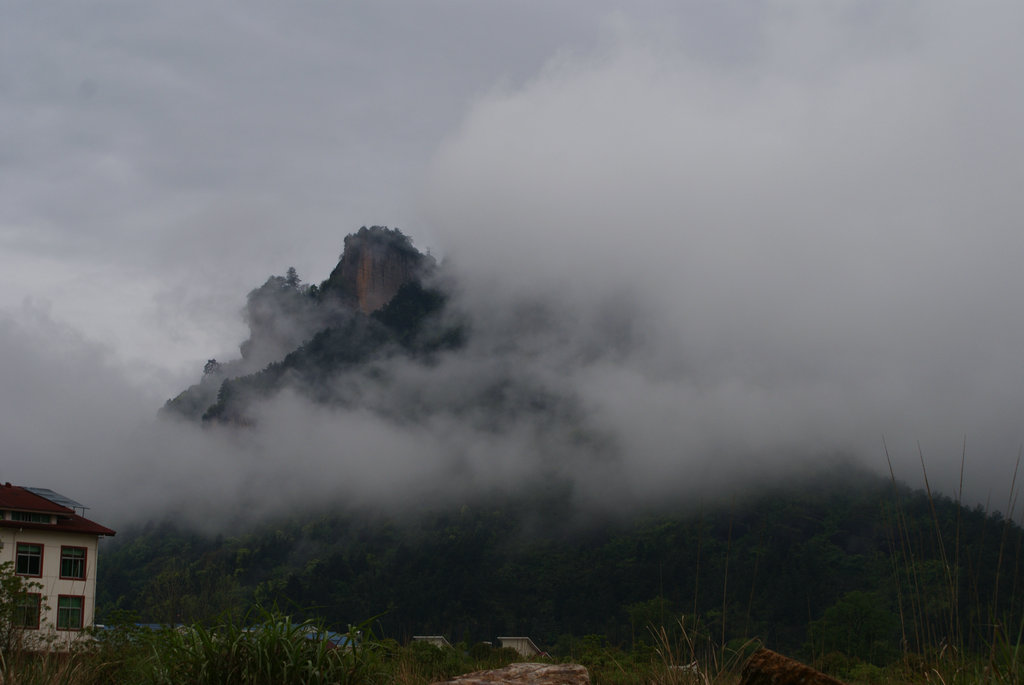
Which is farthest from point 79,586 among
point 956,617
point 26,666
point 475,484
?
point 475,484

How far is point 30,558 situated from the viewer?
39250 mm

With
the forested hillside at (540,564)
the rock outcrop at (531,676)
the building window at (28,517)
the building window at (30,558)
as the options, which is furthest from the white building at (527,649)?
the forested hillside at (540,564)

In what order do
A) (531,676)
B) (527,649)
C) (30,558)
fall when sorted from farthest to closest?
(30,558) → (527,649) → (531,676)

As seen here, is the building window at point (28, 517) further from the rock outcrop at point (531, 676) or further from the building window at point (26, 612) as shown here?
the rock outcrop at point (531, 676)

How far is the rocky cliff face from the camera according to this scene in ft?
556

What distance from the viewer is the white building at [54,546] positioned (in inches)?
1512

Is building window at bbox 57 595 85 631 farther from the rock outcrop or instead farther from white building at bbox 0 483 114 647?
the rock outcrop

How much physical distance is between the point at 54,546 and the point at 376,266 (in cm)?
13222

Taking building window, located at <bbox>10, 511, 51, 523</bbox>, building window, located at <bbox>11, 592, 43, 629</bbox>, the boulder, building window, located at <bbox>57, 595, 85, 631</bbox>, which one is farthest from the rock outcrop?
building window, located at <bbox>10, 511, 51, 523</bbox>

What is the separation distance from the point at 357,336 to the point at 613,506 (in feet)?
224

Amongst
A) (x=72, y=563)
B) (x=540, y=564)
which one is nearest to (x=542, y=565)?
(x=540, y=564)

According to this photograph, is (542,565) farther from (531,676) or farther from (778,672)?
(778,672)

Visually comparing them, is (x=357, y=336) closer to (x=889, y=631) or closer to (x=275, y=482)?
(x=275, y=482)

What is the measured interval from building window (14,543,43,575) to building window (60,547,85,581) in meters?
0.90
